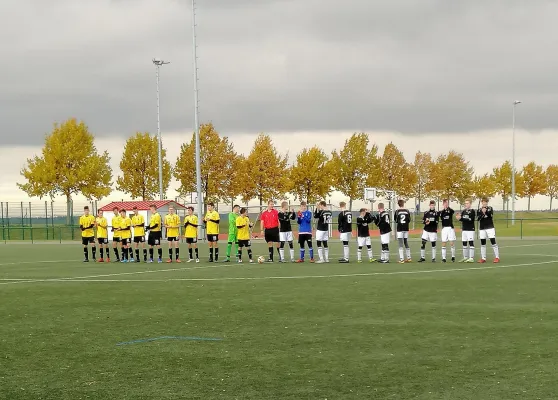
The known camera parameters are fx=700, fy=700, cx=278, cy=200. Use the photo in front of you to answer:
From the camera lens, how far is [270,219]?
80.8 feet

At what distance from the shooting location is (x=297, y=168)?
66625 mm

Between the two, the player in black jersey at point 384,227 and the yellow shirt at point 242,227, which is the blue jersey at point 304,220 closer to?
the yellow shirt at point 242,227

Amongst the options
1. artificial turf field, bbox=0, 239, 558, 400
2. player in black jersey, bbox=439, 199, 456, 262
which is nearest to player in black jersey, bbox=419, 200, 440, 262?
player in black jersey, bbox=439, 199, 456, 262

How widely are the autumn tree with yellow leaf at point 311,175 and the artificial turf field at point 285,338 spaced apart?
49.0 metres

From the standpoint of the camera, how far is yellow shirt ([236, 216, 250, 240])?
24.6 meters

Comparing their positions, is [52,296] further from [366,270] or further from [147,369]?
[366,270]

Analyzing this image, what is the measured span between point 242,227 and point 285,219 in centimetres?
154

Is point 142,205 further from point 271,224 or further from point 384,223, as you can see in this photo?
point 384,223

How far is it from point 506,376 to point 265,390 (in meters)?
2.51

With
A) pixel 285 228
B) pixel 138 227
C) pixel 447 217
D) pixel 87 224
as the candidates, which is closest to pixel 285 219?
pixel 285 228

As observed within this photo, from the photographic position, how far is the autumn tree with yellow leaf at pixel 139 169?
64.0 metres

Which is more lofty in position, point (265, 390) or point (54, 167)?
point (54, 167)

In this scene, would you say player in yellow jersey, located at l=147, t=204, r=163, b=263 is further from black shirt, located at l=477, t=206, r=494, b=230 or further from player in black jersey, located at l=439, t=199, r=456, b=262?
black shirt, located at l=477, t=206, r=494, b=230

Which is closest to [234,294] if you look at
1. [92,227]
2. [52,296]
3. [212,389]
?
[52,296]
